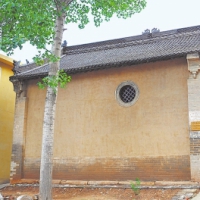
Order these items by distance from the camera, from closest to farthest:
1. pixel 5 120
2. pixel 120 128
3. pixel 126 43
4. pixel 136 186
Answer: pixel 136 186 → pixel 120 128 → pixel 126 43 → pixel 5 120

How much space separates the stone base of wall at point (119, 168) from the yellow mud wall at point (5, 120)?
2758 mm

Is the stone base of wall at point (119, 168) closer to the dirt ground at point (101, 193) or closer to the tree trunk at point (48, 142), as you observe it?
the dirt ground at point (101, 193)

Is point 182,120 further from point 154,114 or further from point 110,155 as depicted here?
point 110,155

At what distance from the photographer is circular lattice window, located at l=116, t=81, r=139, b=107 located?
1186 centimetres

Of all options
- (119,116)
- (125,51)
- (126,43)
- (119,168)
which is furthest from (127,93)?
(126,43)

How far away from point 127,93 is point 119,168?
8.16ft

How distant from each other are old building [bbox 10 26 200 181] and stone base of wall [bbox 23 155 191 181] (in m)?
0.03

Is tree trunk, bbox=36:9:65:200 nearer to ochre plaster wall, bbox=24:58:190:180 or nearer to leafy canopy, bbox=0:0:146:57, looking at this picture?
leafy canopy, bbox=0:0:146:57

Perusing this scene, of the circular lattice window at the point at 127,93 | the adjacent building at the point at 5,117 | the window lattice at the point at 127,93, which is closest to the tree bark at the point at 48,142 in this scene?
the circular lattice window at the point at 127,93

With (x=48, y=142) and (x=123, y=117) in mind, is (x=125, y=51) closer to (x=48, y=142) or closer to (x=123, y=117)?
(x=123, y=117)

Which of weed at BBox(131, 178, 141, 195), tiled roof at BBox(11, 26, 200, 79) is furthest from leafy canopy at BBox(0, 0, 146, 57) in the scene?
weed at BBox(131, 178, 141, 195)

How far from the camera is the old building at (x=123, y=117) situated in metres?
10.8

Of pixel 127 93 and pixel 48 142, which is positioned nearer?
pixel 48 142

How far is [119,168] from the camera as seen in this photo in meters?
11.5
